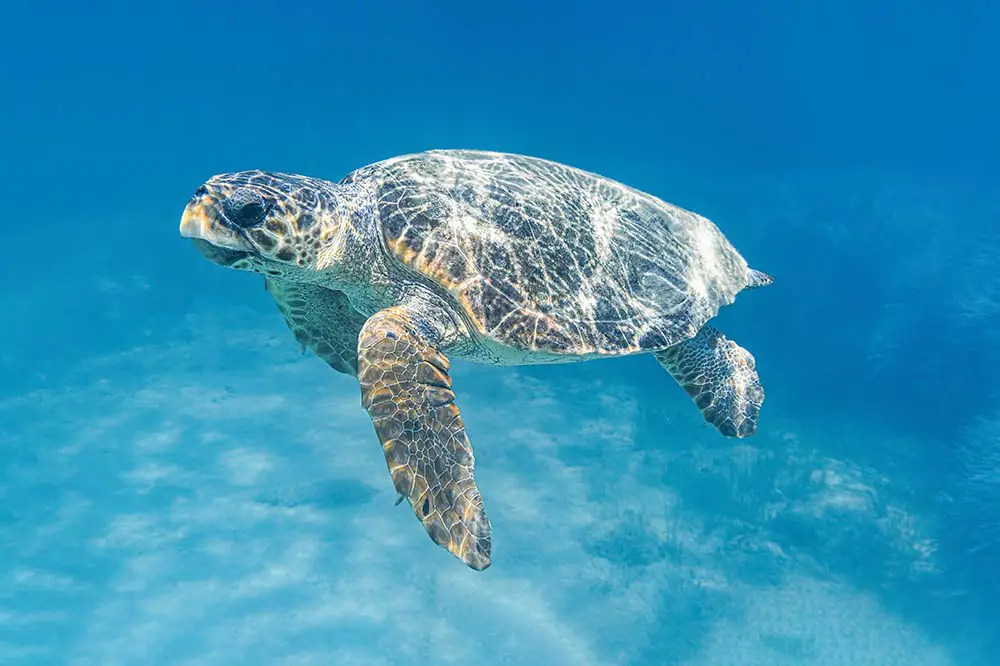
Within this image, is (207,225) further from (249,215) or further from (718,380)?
(718,380)

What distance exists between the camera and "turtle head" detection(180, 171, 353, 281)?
3.99m

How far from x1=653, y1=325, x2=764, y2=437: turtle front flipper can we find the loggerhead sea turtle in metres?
0.17

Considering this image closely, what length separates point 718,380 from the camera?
6.46 meters

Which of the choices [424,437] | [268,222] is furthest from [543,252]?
[268,222]

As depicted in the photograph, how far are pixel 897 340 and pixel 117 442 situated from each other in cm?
1742

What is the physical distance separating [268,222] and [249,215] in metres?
0.12

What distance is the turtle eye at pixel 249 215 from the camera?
13.2ft

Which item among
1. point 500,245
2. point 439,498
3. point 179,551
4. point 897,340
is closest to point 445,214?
point 500,245

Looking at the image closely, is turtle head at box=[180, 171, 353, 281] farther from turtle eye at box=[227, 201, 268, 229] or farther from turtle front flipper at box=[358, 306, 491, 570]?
turtle front flipper at box=[358, 306, 491, 570]

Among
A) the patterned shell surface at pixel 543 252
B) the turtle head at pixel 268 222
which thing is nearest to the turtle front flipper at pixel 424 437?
the patterned shell surface at pixel 543 252

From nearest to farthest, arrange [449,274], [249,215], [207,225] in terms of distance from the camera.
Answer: [207,225] < [249,215] < [449,274]

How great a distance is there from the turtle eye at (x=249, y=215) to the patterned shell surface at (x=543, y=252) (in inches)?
36.7

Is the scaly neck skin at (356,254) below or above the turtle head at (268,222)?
above

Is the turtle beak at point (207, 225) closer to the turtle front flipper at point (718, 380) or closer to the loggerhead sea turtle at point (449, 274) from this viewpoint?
the loggerhead sea turtle at point (449, 274)
